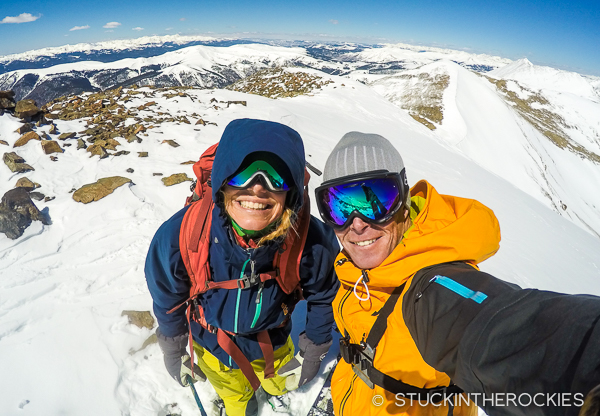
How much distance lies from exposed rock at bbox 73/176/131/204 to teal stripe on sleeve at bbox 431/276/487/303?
654cm

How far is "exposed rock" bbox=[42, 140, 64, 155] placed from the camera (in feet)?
22.1

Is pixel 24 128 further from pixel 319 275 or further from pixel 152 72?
pixel 152 72

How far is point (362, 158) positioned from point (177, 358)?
2.61 metres

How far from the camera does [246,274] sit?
1.95 m

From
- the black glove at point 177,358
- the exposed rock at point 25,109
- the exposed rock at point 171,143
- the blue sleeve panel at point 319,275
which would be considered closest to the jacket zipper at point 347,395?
the blue sleeve panel at point 319,275

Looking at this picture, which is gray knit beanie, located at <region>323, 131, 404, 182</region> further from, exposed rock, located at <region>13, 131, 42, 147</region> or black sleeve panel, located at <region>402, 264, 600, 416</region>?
exposed rock, located at <region>13, 131, 42, 147</region>

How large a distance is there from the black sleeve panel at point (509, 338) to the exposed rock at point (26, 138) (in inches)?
384

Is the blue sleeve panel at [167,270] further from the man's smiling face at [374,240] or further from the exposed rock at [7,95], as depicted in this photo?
the exposed rock at [7,95]

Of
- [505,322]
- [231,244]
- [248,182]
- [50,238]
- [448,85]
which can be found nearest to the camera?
[505,322]

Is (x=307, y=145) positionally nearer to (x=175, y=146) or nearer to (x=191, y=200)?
(x=175, y=146)

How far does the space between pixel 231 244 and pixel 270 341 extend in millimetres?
1136

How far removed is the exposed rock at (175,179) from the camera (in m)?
6.14

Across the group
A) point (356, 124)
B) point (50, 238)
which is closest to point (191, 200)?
point (50, 238)

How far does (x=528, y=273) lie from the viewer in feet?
21.4
